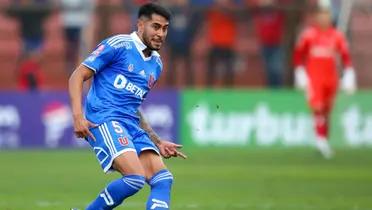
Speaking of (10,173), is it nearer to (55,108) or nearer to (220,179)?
(220,179)

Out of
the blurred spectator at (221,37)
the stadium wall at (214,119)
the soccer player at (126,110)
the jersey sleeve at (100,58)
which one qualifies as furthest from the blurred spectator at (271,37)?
the jersey sleeve at (100,58)

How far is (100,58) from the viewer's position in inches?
404

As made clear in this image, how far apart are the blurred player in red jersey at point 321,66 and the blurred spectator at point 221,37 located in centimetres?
204

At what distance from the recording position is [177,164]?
20.9m

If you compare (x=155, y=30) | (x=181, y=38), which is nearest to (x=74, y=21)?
(x=181, y=38)

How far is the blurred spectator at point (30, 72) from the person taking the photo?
Result: 24.9 metres

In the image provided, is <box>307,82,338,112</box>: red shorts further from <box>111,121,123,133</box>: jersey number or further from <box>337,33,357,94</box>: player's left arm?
<box>111,121,123,133</box>: jersey number

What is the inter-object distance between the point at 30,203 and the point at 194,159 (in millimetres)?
8021

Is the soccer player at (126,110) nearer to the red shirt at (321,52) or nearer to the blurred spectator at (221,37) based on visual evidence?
the red shirt at (321,52)

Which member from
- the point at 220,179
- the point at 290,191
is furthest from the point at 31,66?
the point at 290,191

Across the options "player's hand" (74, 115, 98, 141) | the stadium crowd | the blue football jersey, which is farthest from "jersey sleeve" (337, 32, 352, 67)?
"player's hand" (74, 115, 98, 141)

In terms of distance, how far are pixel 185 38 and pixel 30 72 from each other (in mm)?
3270

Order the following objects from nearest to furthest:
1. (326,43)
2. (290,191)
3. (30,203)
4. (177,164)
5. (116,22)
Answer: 1. (30,203)
2. (290,191)
3. (177,164)
4. (326,43)
5. (116,22)

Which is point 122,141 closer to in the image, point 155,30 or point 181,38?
point 155,30
